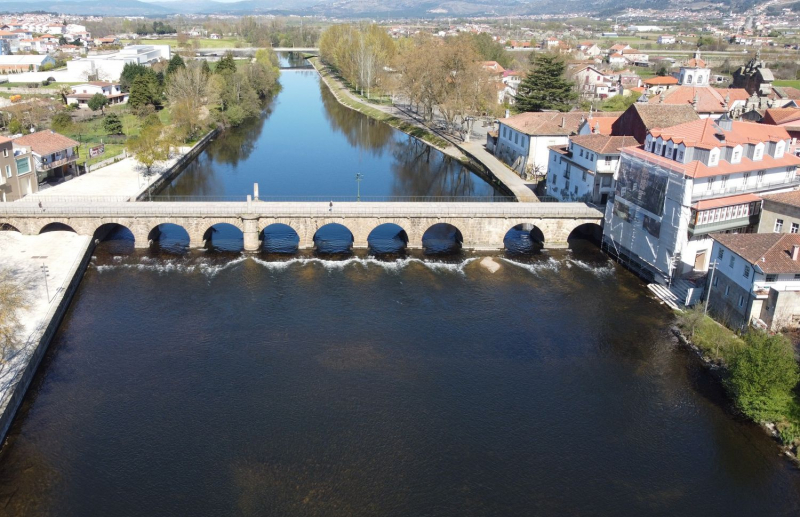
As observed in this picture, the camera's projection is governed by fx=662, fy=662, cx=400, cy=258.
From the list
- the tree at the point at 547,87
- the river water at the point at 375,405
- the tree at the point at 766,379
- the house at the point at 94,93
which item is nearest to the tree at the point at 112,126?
the house at the point at 94,93

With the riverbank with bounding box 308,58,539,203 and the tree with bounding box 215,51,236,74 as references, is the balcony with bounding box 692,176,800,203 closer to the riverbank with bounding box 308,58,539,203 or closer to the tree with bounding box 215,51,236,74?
the riverbank with bounding box 308,58,539,203

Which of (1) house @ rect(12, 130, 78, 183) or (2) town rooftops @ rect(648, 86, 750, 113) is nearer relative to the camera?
(1) house @ rect(12, 130, 78, 183)

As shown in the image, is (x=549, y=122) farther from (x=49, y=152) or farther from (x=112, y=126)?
(x=112, y=126)

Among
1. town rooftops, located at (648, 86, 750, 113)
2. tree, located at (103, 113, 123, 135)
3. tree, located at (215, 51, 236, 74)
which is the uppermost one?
tree, located at (215, 51, 236, 74)

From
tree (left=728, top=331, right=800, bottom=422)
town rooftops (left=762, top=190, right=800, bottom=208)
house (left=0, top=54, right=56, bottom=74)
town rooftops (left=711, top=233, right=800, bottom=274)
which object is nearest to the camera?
tree (left=728, top=331, right=800, bottom=422)

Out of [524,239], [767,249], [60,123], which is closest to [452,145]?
[524,239]

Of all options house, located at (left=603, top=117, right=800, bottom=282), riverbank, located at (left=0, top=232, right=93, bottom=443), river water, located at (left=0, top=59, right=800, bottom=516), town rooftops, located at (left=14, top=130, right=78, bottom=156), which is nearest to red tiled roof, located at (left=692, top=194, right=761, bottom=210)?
house, located at (left=603, top=117, right=800, bottom=282)
